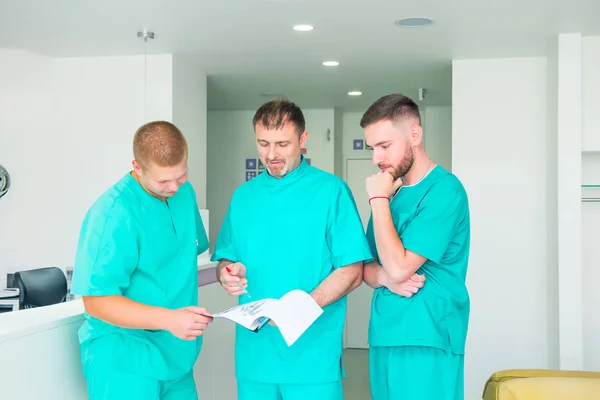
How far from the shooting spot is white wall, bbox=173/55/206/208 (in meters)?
5.38

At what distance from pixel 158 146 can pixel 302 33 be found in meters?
2.80

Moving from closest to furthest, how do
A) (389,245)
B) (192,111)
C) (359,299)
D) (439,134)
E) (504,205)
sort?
(389,245) → (504,205) → (192,111) → (439,134) → (359,299)

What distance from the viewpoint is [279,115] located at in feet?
7.43

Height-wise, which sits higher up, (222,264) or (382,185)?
(382,185)

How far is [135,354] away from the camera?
202 centimetres

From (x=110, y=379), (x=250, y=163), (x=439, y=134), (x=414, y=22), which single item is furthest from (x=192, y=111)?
(x=110, y=379)

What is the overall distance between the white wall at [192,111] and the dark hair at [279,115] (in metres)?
3.13

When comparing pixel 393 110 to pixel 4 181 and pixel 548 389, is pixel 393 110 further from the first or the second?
pixel 4 181

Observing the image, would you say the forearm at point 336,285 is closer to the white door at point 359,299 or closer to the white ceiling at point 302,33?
the white ceiling at point 302,33

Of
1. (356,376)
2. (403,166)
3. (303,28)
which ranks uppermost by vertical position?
(303,28)

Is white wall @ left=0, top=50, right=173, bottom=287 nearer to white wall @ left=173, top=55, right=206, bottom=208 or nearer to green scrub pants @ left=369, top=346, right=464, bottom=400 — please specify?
white wall @ left=173, top=55, right=206, bottom=208

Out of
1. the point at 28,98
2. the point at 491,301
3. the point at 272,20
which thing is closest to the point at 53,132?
the point at 28,98

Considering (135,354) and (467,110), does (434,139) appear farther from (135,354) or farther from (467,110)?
(135,354)

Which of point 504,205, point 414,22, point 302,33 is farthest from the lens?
point 504,205
